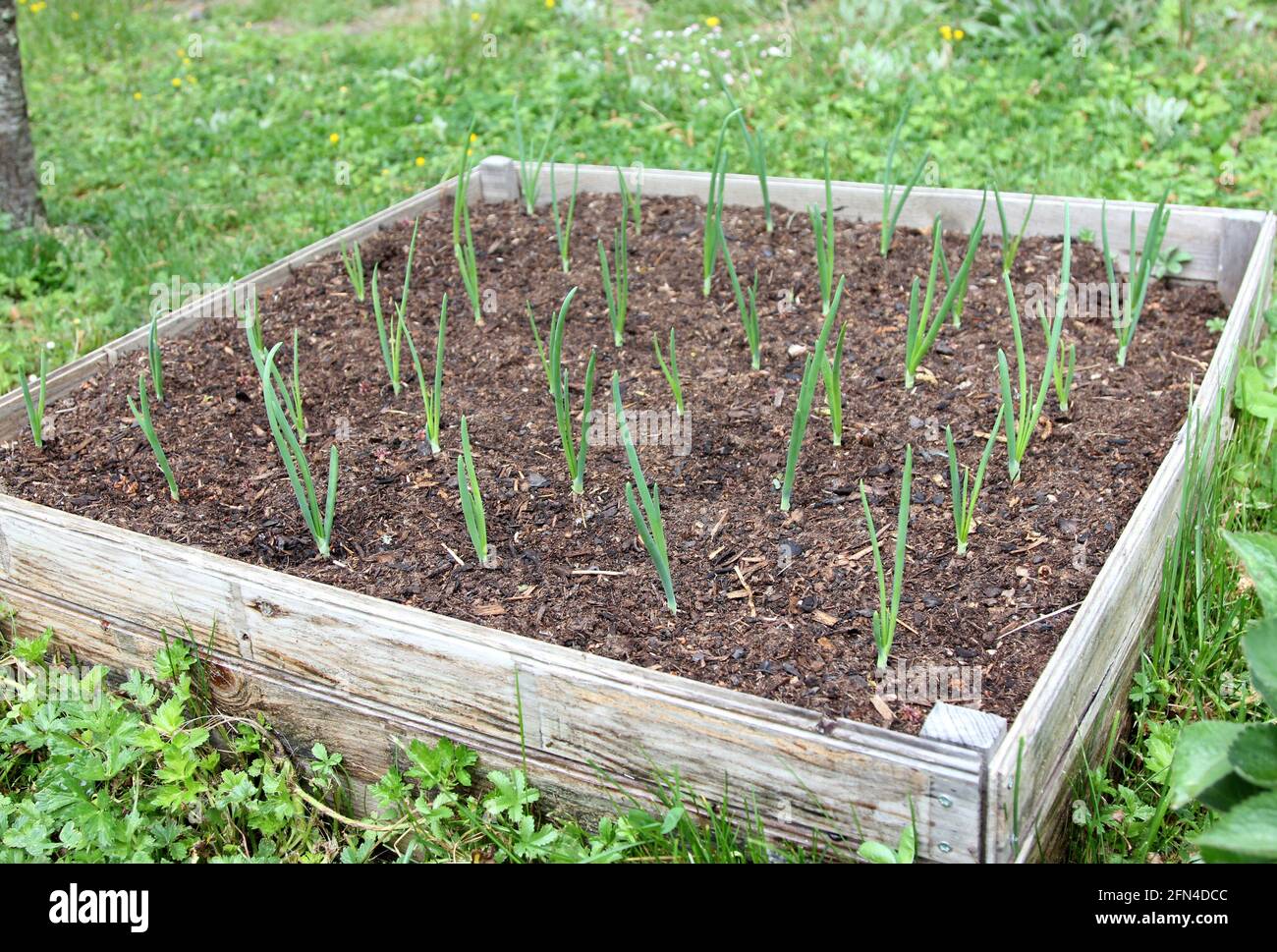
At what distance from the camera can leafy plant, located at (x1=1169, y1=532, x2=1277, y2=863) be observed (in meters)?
1.38

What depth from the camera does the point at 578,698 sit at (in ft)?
5.73

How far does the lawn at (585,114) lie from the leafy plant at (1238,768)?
1.00 metres

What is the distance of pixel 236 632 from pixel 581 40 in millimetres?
4697

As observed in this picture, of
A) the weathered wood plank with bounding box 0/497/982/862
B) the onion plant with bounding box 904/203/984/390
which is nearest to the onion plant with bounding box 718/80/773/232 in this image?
the onion plant with bounding box 904/203/984/390

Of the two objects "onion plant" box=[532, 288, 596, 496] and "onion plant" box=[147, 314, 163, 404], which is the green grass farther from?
"onion plant" box=[532, 288, 596, 496]

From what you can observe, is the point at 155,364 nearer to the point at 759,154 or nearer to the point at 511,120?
the point at 759,154

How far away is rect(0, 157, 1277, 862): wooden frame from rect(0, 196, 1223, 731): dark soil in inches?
5.4

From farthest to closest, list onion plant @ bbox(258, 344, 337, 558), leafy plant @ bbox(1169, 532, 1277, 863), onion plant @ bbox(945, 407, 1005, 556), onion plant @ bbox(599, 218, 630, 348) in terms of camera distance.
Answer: onion plant @ bbox(599, 218, 630, 348) < onion plant @ bbox(258, 344, 337, 558) < onion plant @ bbox(945, 407, 1005, 556) < leafy plant @ bbox(1169, 532, 1277, 863)

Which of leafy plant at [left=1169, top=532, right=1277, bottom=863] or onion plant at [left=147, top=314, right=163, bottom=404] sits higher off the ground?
onion plant at [left=147, top=314, right=163, bottom=404]

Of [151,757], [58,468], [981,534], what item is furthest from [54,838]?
[981,534]

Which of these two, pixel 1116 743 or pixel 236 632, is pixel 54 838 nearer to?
pixel 236 632

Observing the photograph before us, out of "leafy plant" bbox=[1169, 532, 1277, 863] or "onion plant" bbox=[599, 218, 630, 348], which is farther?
"onion plant" bbox=[599, 218, 630, 348]

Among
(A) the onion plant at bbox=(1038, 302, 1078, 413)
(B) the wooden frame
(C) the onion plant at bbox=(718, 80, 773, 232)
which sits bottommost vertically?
(B) the wooden frame
